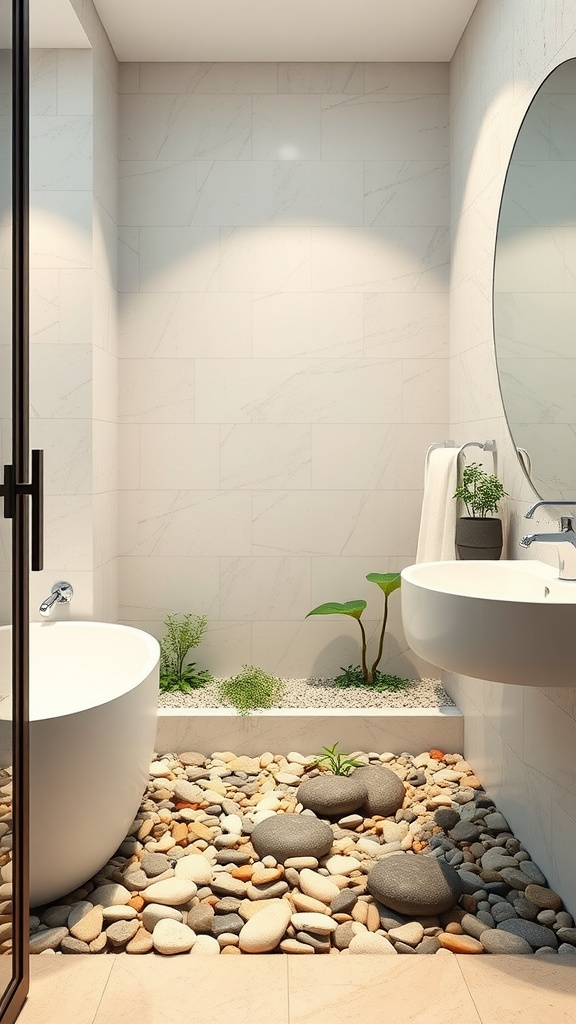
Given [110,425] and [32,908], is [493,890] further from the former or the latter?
[110,425]

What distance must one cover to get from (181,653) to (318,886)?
4.69 ft

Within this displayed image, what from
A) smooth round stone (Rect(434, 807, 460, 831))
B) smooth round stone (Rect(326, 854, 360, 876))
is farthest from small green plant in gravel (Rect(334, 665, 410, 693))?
smooth round stone (Rect(326, 854, 360, 876))

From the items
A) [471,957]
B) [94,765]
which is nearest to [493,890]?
[471,957]

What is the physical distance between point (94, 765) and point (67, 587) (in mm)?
1125

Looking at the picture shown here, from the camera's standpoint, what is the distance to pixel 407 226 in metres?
3.56

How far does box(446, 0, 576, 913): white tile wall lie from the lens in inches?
86.7

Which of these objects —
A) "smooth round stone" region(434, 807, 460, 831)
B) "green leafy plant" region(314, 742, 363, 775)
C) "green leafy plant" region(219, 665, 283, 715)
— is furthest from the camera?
"green leafy plant" region(219, 665, 283, 715)

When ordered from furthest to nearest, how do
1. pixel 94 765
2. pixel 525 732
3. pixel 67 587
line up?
pixel 67 587, pixel 525 732, pixel 94 765

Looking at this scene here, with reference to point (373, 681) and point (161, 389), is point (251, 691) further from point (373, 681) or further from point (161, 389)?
point (161, 389)

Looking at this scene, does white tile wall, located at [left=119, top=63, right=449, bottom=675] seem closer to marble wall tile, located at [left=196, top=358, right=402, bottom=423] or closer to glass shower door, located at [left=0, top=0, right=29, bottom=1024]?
marble wall tile, located at [left=196, top=358, right=402, bottom=423]

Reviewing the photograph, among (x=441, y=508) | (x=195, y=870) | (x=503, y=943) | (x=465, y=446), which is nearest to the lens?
(x=503, y=943)

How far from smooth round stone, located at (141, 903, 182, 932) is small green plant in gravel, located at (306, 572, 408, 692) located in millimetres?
1341

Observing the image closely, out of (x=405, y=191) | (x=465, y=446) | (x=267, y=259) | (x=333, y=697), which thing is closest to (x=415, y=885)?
(x=333, y=697)

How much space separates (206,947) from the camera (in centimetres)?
204
